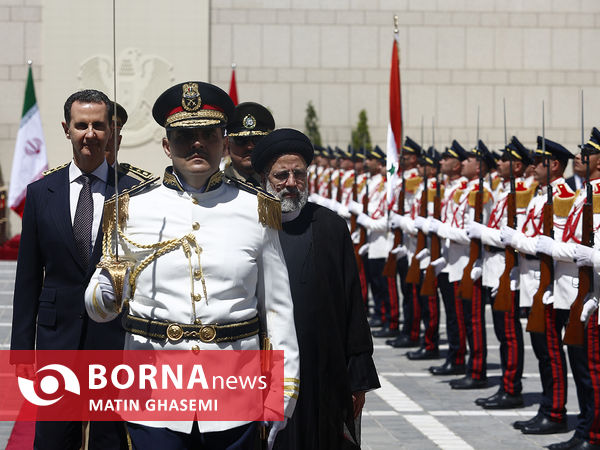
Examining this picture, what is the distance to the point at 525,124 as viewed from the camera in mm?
26328

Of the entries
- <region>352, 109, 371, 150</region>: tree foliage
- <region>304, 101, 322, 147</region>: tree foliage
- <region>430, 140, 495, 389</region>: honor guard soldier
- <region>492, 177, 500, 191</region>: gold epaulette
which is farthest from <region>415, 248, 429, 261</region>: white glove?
<region>304, 101, 322, 147</region>: tree foliage

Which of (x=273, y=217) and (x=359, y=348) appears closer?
(x=273, y=217)

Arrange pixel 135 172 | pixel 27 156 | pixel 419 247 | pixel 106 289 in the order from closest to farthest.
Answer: pixel 106 289, pixel 135 172, pixel 419 247, pixel 27 156

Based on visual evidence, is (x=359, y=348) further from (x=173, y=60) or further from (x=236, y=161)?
(x=173, y=60)

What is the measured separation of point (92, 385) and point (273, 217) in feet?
3.59

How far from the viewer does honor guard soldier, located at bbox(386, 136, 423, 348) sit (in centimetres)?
1188

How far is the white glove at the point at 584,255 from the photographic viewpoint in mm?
6906

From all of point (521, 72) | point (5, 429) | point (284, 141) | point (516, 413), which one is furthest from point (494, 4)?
point (284, 141)

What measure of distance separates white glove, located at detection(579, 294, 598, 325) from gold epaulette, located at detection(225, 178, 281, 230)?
11.2 feet

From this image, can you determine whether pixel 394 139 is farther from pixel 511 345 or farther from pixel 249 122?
pixel 249 122

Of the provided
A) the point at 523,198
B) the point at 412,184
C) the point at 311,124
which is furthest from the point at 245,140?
the point at 311,124

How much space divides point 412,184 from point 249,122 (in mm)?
6724

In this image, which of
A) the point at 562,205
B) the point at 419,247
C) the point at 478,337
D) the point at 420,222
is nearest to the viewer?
the point at 562,205

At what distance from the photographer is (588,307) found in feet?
22.8
